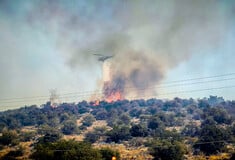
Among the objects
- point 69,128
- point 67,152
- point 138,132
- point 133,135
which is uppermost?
point 69,128

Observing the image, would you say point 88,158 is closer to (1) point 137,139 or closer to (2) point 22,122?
(1) point 137,139

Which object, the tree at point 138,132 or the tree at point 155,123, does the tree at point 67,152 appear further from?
the tree at point 155,123

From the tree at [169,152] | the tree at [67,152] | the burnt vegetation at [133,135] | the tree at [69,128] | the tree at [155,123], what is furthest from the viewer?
the tree at [69,128]

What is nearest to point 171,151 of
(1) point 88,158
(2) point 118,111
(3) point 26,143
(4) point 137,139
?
(1) point 88,158

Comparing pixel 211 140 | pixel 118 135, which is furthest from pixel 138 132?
pixel 211 140

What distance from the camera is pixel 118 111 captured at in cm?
15412

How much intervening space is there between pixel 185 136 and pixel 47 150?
139 feet

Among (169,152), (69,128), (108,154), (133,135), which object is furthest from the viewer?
(69,128)

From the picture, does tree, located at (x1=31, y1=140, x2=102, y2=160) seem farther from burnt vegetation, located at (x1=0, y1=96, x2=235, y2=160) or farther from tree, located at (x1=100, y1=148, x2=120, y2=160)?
tree, located at (x1=100, y1=148, x2=120, y2=160)

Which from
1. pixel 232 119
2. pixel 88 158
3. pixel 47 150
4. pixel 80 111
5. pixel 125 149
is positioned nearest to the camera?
pixel 88 158

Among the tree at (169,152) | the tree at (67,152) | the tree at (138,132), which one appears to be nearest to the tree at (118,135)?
the tree at (138,132)

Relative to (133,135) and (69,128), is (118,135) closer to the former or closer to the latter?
(133,135)

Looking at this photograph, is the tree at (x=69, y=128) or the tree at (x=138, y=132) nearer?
the tree at (x=138, y=132)

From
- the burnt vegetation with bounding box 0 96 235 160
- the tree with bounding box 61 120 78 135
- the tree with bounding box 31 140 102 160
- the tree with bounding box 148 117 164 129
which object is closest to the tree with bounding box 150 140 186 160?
the burnt vegetation with bounding box 0 96 235 160
